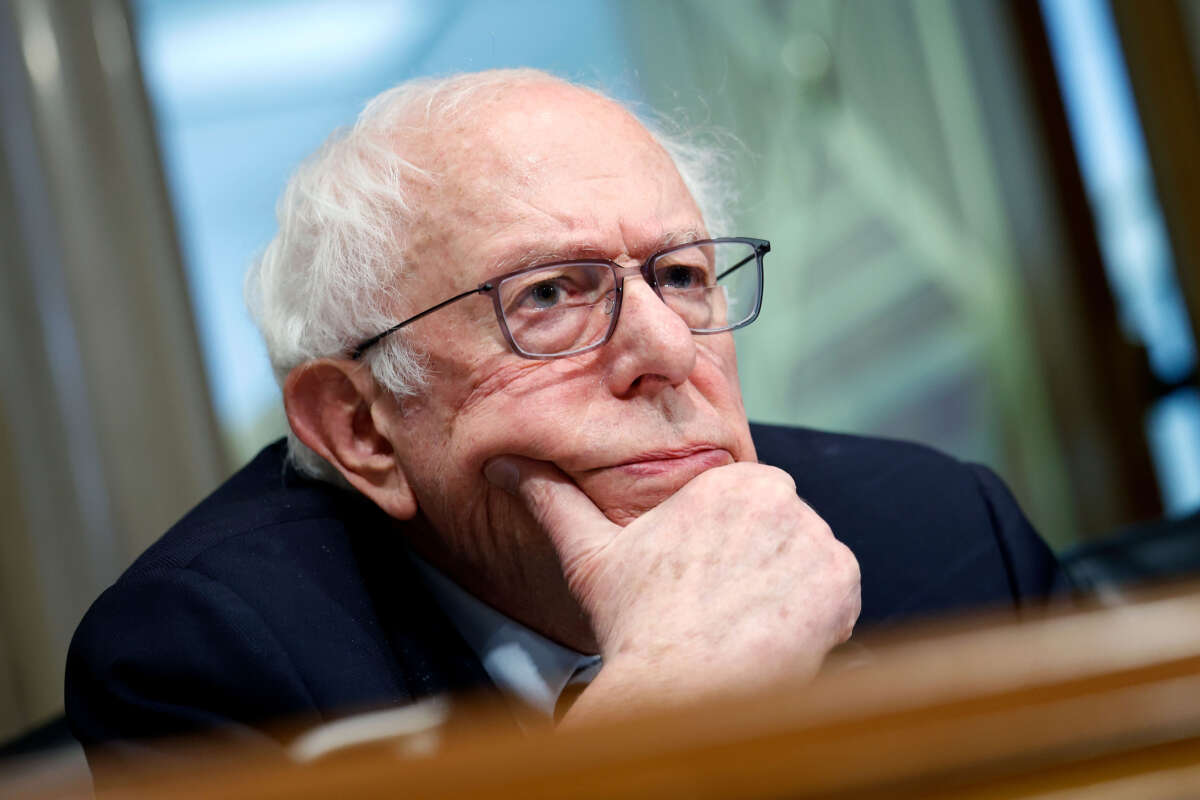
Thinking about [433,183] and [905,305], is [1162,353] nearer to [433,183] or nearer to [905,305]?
[905,305]

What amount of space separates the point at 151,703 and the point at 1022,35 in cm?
353

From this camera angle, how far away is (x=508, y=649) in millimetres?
1287

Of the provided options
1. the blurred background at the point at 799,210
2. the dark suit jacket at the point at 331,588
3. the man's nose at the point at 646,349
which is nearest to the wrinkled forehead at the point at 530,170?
the man's nose at the point at 646,349

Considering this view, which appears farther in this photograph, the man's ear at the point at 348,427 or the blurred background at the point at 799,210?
the blurred background at the point at 799,210

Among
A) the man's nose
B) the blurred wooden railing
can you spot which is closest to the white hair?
the man's nose

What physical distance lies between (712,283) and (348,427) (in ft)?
1.57

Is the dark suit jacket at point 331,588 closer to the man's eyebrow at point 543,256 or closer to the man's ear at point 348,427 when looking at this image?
the man's ear at point 348,427

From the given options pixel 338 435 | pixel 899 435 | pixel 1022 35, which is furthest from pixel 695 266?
pixel 1022 35

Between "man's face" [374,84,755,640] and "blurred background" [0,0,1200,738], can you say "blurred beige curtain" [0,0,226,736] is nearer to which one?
"blurred background" [0,0,1200,738]

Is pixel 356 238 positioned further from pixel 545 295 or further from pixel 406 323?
pixel 545 295

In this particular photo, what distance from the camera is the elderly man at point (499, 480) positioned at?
100 cm

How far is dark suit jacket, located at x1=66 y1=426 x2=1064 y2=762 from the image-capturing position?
1008mm

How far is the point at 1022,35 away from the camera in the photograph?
3613mm

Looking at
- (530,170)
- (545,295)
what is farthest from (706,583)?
(530,170)
